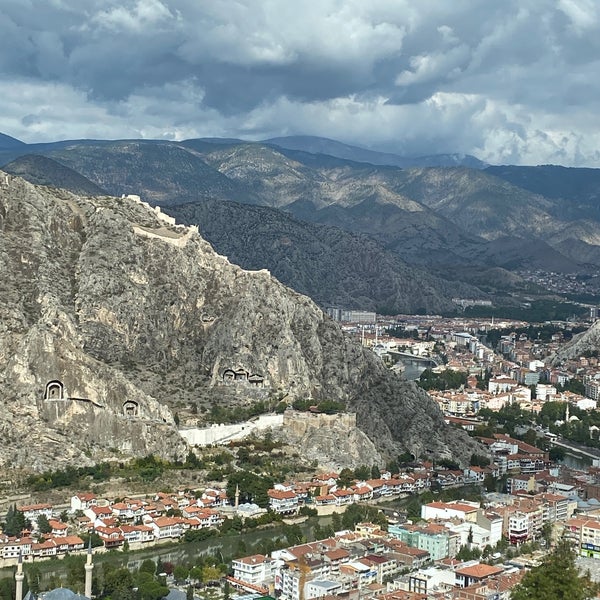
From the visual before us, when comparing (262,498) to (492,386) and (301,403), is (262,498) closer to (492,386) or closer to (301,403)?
(301,403)

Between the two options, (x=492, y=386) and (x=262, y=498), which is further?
(x=492, y=386)

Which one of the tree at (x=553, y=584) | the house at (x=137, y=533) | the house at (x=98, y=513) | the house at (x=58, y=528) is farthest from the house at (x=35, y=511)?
the tree at (x=553, y=584)

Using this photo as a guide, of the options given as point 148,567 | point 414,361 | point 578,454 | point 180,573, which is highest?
point 414,361

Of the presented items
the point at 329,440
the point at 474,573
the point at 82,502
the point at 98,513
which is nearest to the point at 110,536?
the point at 98,513

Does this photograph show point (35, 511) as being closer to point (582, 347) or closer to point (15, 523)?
point (15, 523)

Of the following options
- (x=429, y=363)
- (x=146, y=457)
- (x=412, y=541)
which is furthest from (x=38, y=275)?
(x=429, y=363)

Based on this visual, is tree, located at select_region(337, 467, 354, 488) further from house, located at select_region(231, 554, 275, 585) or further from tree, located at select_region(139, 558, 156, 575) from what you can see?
tree, located at select_region(139, 558, 156, 575)

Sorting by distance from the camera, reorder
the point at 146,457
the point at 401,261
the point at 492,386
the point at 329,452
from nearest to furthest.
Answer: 1. the point at 146,457
2. the point at 329,452
3. the point at 492,386
4. the point at 401,261

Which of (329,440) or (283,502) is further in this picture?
(329,440)
